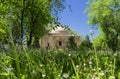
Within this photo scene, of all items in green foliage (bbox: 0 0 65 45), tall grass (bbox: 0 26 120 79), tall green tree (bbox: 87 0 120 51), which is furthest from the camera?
tall green tree (bbox: 87 0 120 51)

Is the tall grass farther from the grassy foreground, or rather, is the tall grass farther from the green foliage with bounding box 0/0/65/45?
the green foliage with bounding box 0/0/65/45

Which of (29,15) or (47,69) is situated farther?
(29,15)

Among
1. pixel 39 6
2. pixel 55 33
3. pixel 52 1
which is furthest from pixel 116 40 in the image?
pixel 55 33

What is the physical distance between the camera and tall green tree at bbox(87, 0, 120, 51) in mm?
78250

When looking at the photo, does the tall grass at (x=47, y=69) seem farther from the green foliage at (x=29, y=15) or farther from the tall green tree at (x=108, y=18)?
the tall green tree at (x=108, y=18)

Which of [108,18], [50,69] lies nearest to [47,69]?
[50,69]

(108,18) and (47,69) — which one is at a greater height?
→ (47,69)

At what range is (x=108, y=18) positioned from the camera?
78.6 meters

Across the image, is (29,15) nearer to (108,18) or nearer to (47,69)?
(108,18)

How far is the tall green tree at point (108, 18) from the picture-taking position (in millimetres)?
78250

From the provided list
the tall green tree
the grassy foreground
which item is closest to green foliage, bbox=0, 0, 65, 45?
the tall green tree

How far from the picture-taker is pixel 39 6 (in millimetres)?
49875

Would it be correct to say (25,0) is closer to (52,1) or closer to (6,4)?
(6,4)

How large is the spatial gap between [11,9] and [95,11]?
31.4 m
